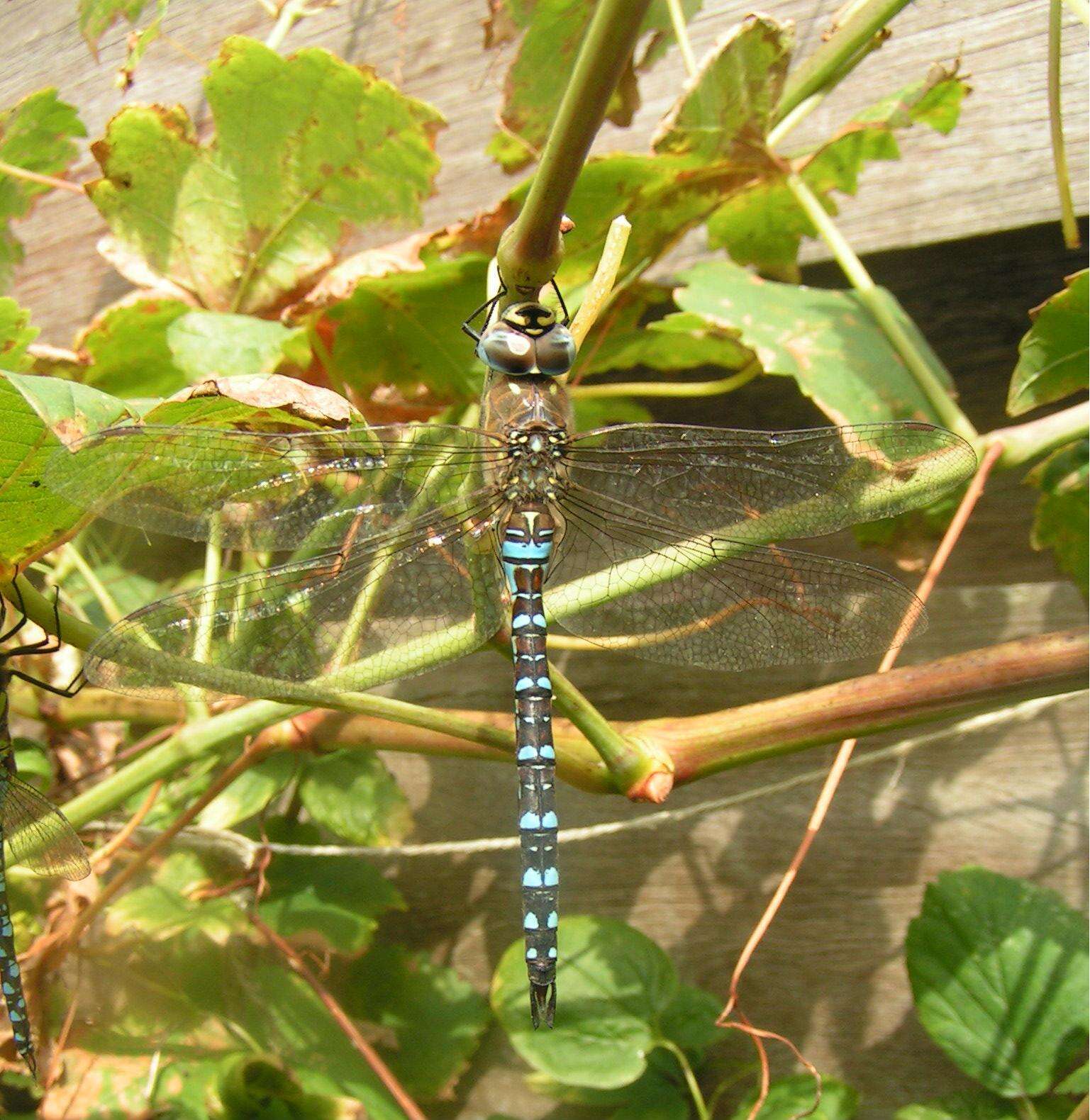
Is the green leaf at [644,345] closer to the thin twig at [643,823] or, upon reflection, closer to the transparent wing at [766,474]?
the transparent wing at [766,474]

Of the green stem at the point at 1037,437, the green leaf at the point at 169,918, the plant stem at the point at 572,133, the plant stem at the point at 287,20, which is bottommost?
the green leaf at the point at 169,918

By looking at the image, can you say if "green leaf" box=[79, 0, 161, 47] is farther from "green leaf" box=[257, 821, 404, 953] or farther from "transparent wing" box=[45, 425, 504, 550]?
"green leaf" box=[257, 821, 404, 953]

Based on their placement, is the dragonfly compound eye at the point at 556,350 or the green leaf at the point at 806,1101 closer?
the dragonfly compound eye at the point at 556,350

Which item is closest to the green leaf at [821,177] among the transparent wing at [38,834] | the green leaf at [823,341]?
the green leaf at [823,341]

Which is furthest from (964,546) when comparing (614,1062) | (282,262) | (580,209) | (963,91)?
(282,262)

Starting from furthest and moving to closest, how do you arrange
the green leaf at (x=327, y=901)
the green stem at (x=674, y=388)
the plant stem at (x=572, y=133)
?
the green leaf at (x=327, y=901) → the green stem at (x=674, y=388) → the plant stem at (x=572, y=133)

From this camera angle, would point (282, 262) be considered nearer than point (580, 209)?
No

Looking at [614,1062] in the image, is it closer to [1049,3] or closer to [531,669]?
[531,669]
